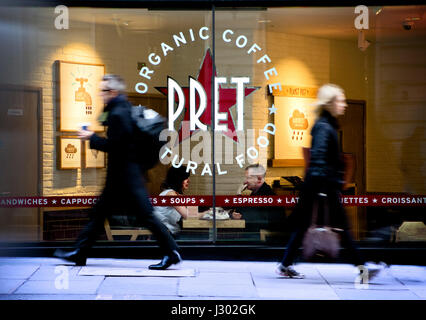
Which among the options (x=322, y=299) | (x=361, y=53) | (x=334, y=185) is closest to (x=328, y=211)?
A: (x=334, y=185)

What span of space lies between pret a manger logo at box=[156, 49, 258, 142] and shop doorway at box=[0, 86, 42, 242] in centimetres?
166

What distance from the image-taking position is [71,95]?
757 cm

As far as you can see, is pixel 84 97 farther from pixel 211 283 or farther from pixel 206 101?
pixel 211 283

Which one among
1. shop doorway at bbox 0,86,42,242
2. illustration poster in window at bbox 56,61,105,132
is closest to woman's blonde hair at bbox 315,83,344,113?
illustration poster in window at bbox 56,61,105,132

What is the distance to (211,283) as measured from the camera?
601cm

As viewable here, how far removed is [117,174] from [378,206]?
3.33m

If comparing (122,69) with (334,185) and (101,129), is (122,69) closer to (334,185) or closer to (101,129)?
(101,129)

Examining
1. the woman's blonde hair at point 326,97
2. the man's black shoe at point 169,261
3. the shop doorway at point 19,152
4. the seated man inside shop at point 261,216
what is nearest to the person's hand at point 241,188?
the seated man inside shop at point 261,216

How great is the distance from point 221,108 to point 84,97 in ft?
5.65

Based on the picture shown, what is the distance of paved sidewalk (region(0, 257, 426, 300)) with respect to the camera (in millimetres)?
5422

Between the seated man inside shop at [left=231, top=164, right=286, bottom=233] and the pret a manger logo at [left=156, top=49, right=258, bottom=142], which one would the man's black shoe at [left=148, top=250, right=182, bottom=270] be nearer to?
the seated man inside shop at [left=231, top=164, right=286, bottom=233]

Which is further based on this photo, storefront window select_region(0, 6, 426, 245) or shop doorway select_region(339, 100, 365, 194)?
shop doorway select_region(339, 100, 365, 194)

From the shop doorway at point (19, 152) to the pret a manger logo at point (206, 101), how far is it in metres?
1.66
